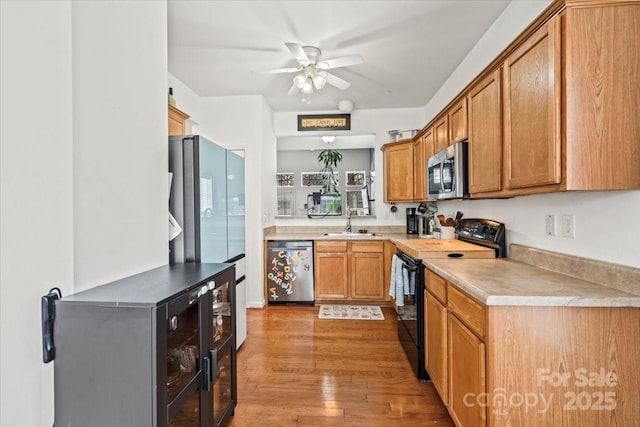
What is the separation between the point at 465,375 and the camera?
1.58 meters

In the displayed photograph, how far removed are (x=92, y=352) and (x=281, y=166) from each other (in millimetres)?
5746

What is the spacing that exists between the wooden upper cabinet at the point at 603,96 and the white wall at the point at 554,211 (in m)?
0.22

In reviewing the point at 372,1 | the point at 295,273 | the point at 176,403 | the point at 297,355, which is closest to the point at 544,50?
the point at 372,1

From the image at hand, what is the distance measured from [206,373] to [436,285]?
4.72 feet

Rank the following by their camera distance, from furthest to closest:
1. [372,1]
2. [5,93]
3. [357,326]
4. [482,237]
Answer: [357,326] → [482,237] → [372,1] → [5,93]

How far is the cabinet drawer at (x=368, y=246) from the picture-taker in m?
4.12

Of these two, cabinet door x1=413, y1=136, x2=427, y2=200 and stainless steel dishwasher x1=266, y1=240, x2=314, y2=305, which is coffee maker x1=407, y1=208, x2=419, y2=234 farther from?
stainless steel dishwasher x1=266, y1=240, x2=314, y2=305

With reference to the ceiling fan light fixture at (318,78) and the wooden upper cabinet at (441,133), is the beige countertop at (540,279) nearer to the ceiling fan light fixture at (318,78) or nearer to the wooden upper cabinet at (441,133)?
the wooden upper cabinet at (441,133)

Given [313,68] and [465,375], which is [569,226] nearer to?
[465,375]

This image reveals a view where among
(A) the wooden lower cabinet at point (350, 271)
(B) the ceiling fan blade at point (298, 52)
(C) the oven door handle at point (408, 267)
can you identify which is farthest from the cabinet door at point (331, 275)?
(B) the ceiling fan blade at point (298, 52)

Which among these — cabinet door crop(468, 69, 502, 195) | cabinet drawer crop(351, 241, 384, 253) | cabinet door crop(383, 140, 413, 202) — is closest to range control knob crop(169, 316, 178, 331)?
cabinet door crop(468, 69, 502, 195)

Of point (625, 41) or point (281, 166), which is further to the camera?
point (281, 166)

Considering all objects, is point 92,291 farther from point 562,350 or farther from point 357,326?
point 357,326

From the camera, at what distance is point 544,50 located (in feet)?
4.67
